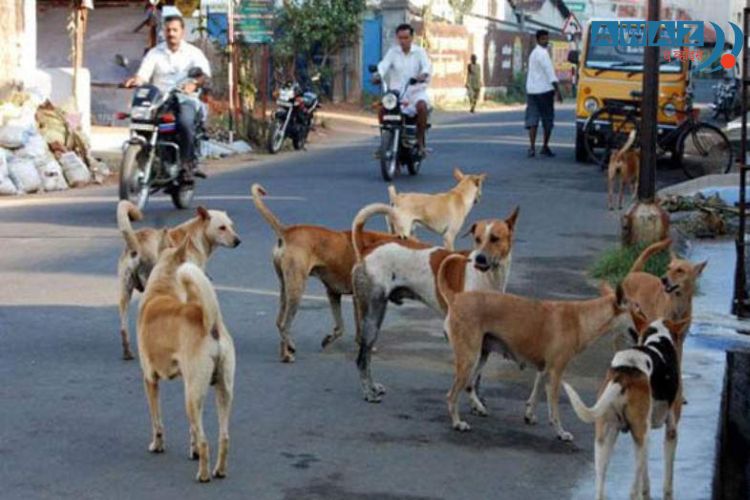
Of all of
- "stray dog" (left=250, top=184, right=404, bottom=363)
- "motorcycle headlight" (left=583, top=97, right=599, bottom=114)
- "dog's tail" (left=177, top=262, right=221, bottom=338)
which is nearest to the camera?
"dog's tail" (left=177, top=262, right=221, bottom=338)

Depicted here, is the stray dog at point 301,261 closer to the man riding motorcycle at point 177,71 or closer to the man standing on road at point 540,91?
the man riding motorcycle at point 177,71

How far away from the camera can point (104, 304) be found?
10.2 m

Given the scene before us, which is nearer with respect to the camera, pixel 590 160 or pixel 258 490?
pixel 258 490

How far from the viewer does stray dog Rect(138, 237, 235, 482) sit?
19.7ft

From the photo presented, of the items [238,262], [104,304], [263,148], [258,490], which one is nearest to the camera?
[258,490]

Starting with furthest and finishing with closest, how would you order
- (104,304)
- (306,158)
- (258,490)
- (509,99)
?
(509,99), (306,158), (104,304), (258,490)

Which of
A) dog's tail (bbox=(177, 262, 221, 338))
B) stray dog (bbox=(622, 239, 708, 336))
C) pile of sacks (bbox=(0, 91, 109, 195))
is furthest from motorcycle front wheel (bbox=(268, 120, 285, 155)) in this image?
dog's tail (bbox=(177, 262, 221, 338))

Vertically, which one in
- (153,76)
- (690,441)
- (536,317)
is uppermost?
(153,76)

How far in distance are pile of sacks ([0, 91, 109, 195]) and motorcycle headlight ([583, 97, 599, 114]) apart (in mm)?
8235

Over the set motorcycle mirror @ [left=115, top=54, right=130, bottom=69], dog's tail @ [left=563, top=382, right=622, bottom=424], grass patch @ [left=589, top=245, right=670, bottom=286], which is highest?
motorcycle mirror @ [left=115, top=54, right=130, bottom=69]

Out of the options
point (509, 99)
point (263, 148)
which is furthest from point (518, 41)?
point (263, 148)

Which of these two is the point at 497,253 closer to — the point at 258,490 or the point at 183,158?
the point at 258,490

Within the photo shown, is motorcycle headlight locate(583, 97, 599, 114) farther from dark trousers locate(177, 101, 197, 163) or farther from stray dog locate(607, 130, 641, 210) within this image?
dark trousers locate(177, 101, 197, 163)

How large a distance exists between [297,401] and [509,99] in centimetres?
5102
